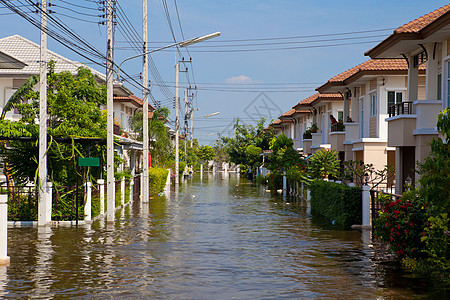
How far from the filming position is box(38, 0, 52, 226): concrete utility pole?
1853 cm

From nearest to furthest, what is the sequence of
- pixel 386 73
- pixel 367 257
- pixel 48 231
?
pixel 367 257
pixel 48 231
pixel 386 73

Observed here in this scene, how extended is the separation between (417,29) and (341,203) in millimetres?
6645

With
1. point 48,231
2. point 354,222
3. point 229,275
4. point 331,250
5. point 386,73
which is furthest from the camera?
point 386,73

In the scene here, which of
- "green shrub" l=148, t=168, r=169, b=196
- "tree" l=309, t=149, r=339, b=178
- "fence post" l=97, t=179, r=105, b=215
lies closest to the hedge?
"tree" l=309, t=149, r=339, b=178

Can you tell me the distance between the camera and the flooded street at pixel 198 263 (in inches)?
412

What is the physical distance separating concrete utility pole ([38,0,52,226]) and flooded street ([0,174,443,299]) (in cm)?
79

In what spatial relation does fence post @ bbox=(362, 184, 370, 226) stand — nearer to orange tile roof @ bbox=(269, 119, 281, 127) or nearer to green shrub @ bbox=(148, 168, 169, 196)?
green shrub @ bbox=(148, 168, 169, 196)

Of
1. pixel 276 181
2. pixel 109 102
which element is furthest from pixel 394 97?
pixel 276 181

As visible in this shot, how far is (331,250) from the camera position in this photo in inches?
599

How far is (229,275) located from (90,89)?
60.4ft

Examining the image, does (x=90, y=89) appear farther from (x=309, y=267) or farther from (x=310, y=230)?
(x=309, y=267)

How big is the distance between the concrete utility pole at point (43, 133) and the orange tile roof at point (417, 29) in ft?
38.9

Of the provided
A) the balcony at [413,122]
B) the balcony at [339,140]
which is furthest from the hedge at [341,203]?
the balcony at [339,140]

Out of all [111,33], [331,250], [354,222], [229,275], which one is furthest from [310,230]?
[111,33]
